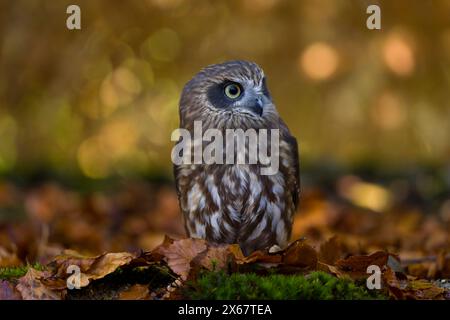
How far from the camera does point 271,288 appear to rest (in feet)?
10.0

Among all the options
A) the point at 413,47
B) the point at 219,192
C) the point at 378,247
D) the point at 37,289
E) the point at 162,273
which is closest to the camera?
the point at 37,289

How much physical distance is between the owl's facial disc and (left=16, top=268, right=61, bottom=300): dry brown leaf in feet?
4.94

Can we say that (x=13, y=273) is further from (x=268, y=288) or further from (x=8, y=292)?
(x=268, y=288)

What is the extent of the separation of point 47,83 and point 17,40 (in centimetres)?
60

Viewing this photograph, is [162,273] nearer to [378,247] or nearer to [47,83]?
[378,247]

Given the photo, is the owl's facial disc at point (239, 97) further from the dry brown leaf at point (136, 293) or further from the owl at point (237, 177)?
the dry brown leaf at point (136, 293)

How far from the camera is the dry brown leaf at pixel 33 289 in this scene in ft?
10.2

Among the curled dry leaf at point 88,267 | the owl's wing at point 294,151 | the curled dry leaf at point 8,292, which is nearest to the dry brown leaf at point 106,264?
the curled dry leaf at point 88,267

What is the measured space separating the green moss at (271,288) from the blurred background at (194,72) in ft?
16.8

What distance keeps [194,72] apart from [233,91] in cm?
477

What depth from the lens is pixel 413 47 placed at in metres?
8.70

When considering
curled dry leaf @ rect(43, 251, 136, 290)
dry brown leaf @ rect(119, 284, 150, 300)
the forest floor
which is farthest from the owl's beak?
dry brown leaf @ rect(119, 284, 150, 300)

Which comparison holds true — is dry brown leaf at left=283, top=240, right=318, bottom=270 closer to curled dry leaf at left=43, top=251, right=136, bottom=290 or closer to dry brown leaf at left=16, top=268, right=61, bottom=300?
curled dry leaf at left=43, top=251, right=136, bottom=290

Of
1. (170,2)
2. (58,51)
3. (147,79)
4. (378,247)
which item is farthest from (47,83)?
(378,247)
